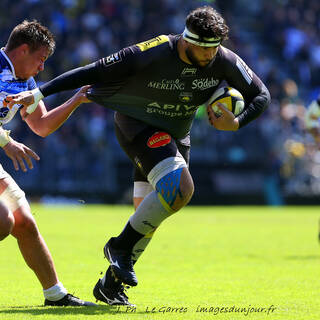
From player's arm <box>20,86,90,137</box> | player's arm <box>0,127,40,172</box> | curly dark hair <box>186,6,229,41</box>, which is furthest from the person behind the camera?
player's arm <box>20,86,90,137</box>

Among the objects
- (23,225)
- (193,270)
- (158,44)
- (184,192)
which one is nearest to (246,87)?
(158,44)

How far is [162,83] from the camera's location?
604cm

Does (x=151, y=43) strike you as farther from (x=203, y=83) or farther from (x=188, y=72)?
(x=203, y=83)

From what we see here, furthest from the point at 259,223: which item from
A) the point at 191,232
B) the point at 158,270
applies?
the point at 158,270

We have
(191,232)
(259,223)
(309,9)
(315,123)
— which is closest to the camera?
(315,123)

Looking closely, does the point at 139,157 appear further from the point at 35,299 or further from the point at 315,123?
the point at 315,123

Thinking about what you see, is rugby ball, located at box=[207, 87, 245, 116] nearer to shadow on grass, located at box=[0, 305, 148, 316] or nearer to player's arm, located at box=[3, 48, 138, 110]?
player's arm, located at box=[3, 48, 138, 110]

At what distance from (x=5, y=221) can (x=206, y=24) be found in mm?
2065

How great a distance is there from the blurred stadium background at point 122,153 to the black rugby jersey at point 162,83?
12722 mm

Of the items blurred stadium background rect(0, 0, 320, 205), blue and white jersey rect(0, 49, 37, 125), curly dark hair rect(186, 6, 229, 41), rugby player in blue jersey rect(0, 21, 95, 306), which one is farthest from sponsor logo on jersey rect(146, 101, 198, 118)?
blurred stadium background rect(0, 0, 320, 205)

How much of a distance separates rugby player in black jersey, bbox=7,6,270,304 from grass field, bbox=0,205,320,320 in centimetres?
54

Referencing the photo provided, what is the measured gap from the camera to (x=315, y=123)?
11523 millimetres

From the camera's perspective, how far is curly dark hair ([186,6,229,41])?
19.0ft

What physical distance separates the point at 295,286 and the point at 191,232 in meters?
6.92
